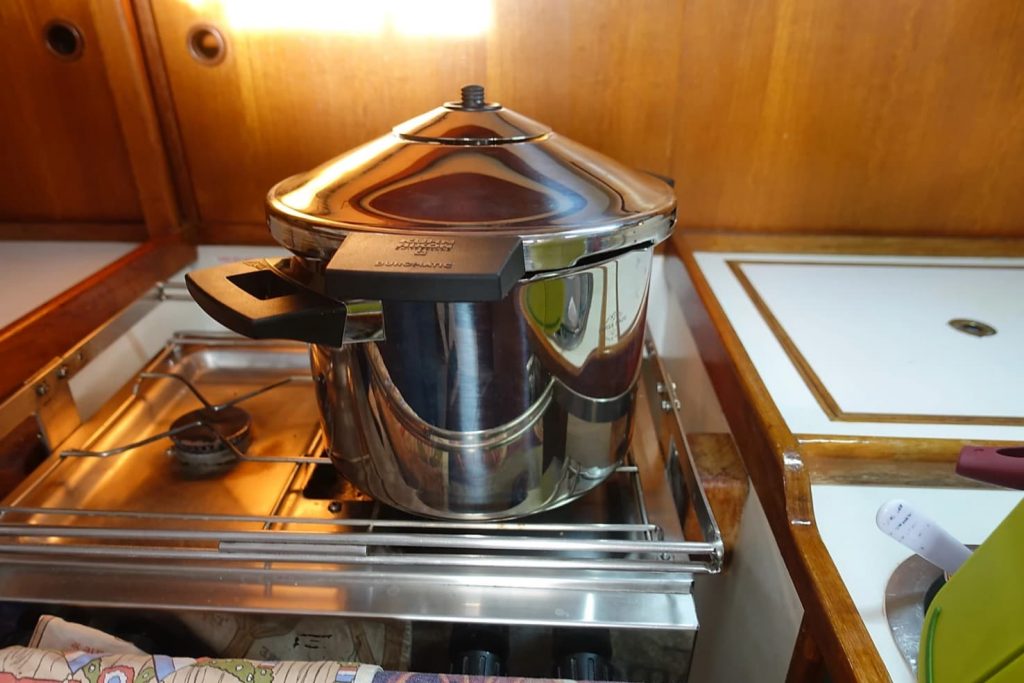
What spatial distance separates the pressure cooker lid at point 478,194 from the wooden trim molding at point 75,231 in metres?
0.53

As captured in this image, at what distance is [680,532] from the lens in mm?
615

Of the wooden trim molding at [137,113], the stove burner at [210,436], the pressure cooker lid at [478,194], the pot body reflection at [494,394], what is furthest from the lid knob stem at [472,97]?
the wooden trim molding at [137,113]

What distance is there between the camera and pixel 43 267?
0.88m

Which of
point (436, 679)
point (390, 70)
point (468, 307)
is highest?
point (390, 70)

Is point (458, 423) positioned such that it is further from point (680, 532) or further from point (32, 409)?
point (32, 409)

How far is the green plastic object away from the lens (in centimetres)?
32

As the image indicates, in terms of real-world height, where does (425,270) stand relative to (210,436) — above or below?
above

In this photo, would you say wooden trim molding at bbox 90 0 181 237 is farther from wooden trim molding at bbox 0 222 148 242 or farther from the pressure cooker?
the pressure cooker

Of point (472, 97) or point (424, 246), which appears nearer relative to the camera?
point (424, 246)

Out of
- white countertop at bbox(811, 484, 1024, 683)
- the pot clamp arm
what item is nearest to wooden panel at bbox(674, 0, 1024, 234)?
white countertop at bbox(811, 484, 1024, 683)

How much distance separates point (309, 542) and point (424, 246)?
11.6 inches

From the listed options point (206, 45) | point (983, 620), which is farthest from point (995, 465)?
Answer: point (206, 45)

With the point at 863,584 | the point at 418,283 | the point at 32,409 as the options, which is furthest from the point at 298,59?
the point at 863,584

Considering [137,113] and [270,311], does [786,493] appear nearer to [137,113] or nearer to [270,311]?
[270,311]
